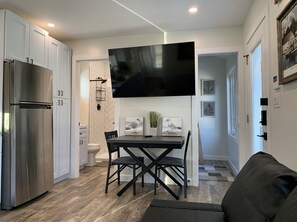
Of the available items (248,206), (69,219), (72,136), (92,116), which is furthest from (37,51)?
(248,206)

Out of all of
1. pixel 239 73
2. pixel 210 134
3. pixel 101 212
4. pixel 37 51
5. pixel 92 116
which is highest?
pixel 37 51

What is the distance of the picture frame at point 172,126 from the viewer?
3.59 metres

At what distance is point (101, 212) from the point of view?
8.54 ft

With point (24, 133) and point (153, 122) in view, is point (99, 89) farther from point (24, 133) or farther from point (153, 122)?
point (24, 133)

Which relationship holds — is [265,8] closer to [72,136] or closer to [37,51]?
[37,51]

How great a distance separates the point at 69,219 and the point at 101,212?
0.36m

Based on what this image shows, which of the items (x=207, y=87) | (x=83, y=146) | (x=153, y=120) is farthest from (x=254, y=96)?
(x=83, y=146)

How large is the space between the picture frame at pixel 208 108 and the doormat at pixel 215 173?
134 cm

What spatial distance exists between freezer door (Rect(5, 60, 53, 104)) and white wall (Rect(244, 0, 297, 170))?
2.73 metres

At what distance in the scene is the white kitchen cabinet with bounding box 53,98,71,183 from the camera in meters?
3.59

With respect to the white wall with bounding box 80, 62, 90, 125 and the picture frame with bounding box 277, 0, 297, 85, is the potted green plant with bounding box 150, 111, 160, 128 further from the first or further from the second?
the white wall with bounding box 80, 62, 90, 125

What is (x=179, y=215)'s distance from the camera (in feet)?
4.85

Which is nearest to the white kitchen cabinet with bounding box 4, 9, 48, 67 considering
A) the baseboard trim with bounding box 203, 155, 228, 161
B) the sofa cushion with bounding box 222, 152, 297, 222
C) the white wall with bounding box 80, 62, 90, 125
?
the white wall with bounding box 80, 62, 90, 125

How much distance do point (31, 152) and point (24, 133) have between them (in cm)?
27
